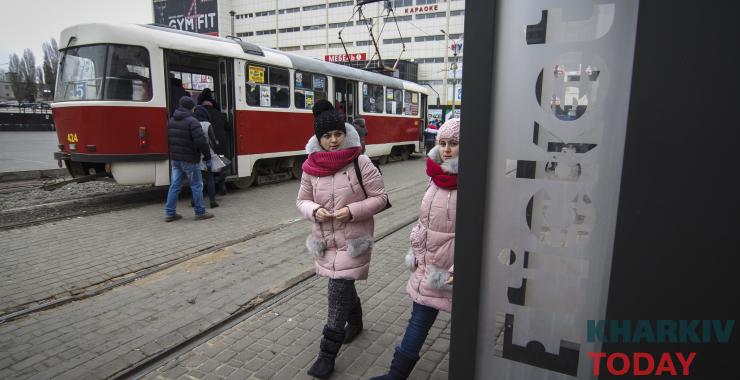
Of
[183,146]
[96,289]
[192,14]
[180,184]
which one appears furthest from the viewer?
[192,14]

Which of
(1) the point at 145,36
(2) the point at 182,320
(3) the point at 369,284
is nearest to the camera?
(2) the point at 182,320

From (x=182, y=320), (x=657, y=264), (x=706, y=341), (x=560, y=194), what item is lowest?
(x=182, y=320)

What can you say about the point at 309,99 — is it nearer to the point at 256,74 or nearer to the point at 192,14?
the point at 256,74

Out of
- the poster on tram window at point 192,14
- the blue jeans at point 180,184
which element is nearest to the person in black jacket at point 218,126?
the blue jeans at point 180,184

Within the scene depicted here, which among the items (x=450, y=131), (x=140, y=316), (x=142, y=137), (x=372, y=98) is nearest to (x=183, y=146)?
(x=142, y=137)

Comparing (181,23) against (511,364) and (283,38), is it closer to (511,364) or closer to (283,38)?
(283,38)

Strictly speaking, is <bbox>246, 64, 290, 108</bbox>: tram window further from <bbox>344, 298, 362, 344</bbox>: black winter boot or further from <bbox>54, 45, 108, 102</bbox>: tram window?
<bbox>344, 298, 362, 344</bbox>: black winter boot

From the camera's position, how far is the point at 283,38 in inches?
2416

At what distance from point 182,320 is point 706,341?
3.46m

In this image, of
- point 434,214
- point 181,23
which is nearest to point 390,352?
point 434,214

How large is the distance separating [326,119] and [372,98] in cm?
1215

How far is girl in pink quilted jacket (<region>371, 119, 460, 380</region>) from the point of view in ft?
7.70

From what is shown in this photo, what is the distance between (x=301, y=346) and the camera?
311 cm

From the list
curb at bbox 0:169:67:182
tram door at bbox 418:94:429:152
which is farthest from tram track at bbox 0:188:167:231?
tram door at bbox 418:94:429:152
